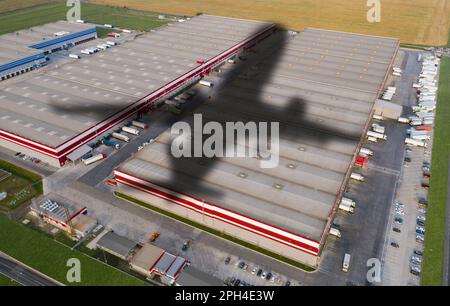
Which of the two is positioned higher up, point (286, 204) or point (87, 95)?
point (87, 95)

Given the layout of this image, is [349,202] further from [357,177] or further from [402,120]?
[402,120]

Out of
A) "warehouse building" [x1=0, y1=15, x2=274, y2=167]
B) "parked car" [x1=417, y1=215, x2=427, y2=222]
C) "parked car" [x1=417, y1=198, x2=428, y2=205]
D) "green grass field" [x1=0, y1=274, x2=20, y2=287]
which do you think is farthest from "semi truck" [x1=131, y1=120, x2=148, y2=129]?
"parked car" [x1=417, y1=215, x2=427, y2=222]

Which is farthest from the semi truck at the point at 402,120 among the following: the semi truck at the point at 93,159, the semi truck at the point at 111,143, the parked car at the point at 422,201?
the semi truck at the point at 93,159

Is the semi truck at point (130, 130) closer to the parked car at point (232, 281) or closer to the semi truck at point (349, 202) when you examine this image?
the parked car at point (232, 281)

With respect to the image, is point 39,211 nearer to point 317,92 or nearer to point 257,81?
point 257,81

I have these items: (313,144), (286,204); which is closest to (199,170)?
(286,204)
